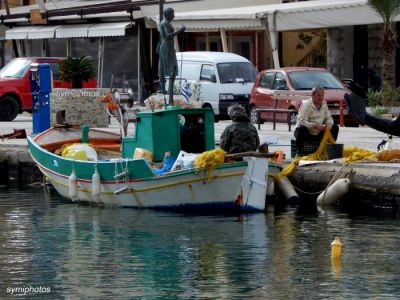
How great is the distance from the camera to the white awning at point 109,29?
154ft

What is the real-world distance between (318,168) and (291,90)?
11455 millimetres

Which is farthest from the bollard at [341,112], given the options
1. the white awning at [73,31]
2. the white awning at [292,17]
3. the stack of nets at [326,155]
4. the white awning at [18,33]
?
the white awning at [18,33]

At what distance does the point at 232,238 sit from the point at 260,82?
54.7ft

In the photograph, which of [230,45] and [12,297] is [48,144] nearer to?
[12,297]

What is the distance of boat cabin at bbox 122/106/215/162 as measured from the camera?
76.7 feet

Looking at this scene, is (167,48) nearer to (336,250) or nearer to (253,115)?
(253,115)

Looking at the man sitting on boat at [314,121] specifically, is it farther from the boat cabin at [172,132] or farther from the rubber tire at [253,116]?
the rubber tire at [253,116]

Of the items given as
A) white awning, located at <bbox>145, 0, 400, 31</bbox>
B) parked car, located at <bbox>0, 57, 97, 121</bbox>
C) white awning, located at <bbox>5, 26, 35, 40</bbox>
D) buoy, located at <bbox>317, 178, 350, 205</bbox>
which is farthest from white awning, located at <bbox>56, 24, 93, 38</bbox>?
buoy, located at <bbox>317, 178, 350, 205</bbox>

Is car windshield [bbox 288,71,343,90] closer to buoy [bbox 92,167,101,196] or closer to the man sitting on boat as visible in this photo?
the man sitting on boat

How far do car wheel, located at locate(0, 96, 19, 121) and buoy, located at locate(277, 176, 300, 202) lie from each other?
57.6ft

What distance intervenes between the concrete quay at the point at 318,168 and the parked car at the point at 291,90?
516 millimetres

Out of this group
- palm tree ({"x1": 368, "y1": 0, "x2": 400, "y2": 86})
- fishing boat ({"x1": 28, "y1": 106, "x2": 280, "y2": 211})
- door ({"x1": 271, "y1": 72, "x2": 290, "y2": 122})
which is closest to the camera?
fishing boat ({"x1": 28, "y1": 106, "x2": 280, "y2": 211})

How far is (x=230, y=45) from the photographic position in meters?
49.6

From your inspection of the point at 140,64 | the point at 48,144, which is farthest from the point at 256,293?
the point at 140,64
